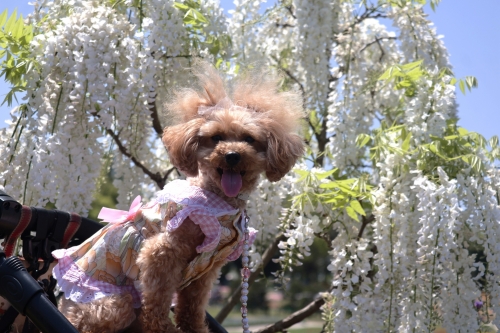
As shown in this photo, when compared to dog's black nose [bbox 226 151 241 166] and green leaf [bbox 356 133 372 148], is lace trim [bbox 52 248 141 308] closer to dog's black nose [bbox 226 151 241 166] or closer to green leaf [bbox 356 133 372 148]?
dog's black nose [bbox 226 151 241 166]

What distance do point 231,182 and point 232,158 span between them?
0.09 meters

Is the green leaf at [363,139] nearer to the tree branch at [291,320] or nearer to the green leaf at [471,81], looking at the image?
the green leaf at [471,81]

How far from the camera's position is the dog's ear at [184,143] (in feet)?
7.14

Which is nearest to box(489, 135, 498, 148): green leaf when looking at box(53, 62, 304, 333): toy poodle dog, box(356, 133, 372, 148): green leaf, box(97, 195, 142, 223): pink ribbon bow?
box(356, 133, 372, 148): green leaf

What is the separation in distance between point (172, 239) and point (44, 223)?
26.7 inches

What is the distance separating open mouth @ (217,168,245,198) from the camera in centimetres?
211

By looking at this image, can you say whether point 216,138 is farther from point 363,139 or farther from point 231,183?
point 363,139

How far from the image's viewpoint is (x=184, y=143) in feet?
7.14

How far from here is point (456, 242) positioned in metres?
3.30

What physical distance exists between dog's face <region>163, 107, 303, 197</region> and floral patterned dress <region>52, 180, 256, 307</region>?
92 mm

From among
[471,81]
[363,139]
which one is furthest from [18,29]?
[471,81]

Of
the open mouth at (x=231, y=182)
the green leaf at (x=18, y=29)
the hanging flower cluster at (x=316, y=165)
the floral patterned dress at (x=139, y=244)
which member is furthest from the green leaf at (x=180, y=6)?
the open mouth at (x=231, y=182)

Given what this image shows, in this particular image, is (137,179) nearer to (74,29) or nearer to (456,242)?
(74,29)

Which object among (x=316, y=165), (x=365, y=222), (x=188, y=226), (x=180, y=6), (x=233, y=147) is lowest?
(x=188, y=226)
